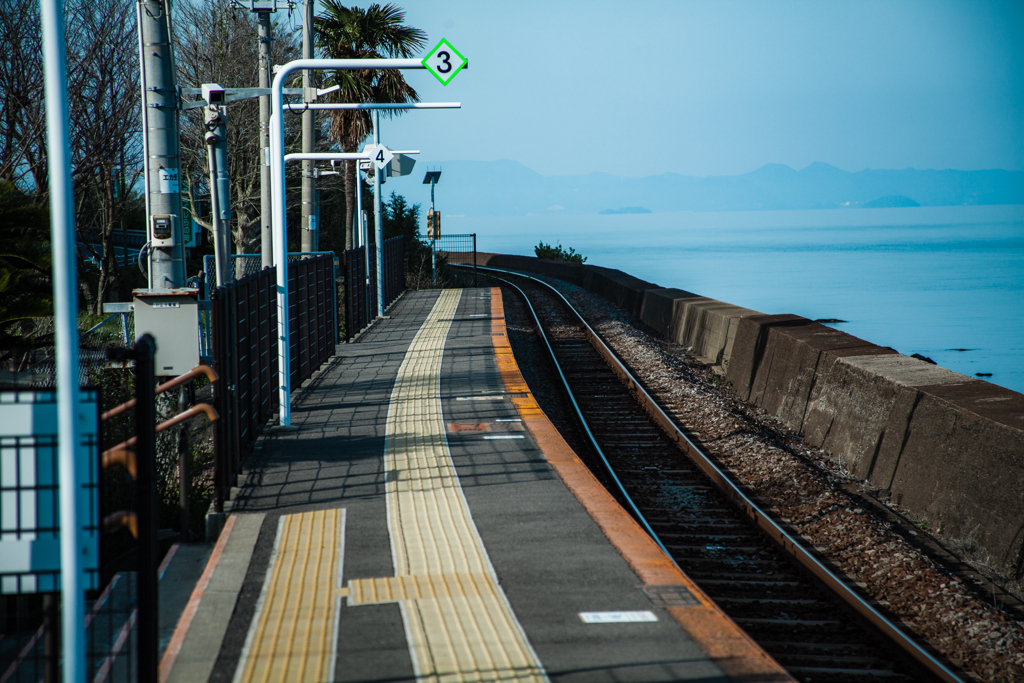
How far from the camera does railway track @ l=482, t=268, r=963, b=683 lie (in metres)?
5.48

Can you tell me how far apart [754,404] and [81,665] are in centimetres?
1215

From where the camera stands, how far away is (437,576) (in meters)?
5.07

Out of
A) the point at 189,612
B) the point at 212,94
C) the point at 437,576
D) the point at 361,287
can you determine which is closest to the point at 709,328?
the point at 361,287

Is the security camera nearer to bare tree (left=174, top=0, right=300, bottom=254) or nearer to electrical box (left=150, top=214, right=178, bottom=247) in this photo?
electrical box (left=150, top=214, right=178, bottom=247)

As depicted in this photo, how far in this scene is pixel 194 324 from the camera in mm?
8320

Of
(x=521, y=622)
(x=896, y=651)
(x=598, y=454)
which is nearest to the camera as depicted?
(x=521, y=622)

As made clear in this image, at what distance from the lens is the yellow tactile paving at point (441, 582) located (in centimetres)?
401

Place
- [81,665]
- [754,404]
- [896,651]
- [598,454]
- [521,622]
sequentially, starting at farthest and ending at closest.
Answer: [754,404]
[598,454]
[896,651]
[521,622]
[81,665]

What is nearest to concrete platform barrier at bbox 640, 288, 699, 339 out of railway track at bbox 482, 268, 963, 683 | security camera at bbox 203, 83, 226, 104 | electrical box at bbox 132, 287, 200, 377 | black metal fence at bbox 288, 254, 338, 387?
railway track at bbox 482, 268, 963, 683

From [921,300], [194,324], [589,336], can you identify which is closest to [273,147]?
[194,324]

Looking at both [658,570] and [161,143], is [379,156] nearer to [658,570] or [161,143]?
[161,143]

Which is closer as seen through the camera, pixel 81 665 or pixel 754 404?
pixel 81 665

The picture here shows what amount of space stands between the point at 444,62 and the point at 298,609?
23.5 ft

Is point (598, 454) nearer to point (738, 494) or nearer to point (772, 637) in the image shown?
point (738, 494)
